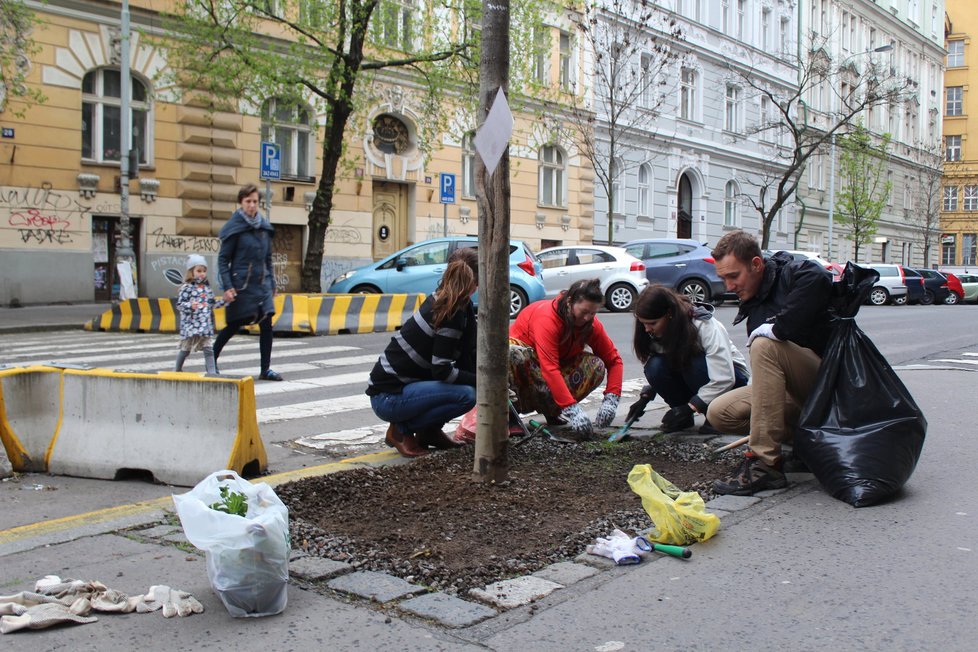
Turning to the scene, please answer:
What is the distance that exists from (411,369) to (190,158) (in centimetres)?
1771

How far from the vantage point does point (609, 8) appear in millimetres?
32625

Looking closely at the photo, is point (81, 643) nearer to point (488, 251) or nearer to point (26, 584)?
point (26, 584)

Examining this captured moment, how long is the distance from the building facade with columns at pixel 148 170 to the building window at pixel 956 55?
195ft

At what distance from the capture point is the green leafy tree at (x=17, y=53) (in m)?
16.8

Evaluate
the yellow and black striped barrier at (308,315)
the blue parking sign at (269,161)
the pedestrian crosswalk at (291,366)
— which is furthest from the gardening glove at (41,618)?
the blue parking sign at (269,161)

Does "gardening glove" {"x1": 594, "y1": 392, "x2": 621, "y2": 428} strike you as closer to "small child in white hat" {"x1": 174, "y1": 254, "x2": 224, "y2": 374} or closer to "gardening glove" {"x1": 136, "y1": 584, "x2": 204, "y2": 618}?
"gardening glove" {"x1": 136, "y1": 584, "x2": 204, "y2": 618}

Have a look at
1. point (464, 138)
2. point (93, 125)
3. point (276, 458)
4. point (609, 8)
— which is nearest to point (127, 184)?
point (93, 125)

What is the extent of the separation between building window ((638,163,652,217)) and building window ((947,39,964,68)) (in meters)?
48.2

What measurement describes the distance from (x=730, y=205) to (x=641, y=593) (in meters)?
39.7

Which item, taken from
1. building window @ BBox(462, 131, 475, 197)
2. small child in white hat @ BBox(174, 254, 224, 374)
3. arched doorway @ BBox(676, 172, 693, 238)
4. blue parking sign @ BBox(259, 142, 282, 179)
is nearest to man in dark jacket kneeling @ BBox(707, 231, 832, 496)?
small child in white hat @ BBox(174, 254, 224, 374)

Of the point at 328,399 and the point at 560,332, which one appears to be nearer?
the point at 560,332

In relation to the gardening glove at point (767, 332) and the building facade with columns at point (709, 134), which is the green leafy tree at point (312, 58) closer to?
the building facade with columns at point (709, 134)

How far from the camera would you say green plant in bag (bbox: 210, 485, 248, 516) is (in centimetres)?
347

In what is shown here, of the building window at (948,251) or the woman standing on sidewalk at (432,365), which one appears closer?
the woman standing on sidewalk at (432,365)
